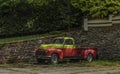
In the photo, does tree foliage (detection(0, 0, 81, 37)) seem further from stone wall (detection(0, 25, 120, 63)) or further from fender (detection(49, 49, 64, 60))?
fender (detection(49, 49, 64, 60))

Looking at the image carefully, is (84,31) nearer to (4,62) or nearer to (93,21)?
(93,21)

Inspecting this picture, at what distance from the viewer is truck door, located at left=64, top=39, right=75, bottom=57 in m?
25.7

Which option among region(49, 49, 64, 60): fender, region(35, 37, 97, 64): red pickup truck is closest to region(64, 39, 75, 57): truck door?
region(35, 37, 97, 64): red pickup truck

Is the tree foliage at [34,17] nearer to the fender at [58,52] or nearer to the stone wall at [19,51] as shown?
the stone wall at [19,51]

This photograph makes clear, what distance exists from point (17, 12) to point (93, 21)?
6.98 metres

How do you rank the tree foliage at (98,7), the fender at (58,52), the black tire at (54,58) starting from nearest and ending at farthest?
the fender at (58,52) → the black tire at (54,58) → the tree foliage at (98,7)

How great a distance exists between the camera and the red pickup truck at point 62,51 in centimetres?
2464

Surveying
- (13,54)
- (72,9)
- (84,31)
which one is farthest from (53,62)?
(72,9)

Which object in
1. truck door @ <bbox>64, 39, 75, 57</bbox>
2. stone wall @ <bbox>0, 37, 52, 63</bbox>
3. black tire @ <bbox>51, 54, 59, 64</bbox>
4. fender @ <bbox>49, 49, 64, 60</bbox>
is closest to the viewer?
fender @ <bbox>49, 49, 64, 60</bbox>

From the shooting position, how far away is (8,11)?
106 ft

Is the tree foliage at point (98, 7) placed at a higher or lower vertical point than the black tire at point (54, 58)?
higher

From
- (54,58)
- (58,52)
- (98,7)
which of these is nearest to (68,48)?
(58,52)

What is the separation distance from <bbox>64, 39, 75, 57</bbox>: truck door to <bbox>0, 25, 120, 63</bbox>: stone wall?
222cm

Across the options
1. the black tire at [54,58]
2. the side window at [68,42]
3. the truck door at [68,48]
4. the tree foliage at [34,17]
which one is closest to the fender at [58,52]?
the black tire at [54,58]
